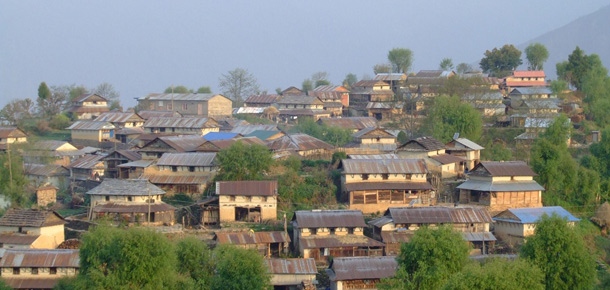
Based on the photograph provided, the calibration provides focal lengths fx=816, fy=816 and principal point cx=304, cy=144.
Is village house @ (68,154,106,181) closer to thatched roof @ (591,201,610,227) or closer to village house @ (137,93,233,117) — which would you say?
village house @ (137,93,233,117)

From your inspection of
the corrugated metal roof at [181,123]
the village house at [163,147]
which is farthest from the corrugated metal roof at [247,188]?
the corrugated metal roof at [181,123]

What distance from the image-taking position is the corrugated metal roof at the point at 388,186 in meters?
35.8

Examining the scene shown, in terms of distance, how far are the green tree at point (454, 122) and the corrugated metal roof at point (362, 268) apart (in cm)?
1549

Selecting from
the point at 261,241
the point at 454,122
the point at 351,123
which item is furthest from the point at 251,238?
the point at 351,123

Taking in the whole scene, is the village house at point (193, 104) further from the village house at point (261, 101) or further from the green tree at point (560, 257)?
the green tree at point (560, 257)

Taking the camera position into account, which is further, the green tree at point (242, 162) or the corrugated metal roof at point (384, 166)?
the corrugated metal roof at point (384, 166)

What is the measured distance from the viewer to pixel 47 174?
139ft

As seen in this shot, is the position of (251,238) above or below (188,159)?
below

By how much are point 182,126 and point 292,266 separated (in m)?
20.9

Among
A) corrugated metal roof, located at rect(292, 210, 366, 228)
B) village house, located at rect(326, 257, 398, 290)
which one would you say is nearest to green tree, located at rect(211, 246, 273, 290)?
village house, located at rect(326, 257, 398, 290)

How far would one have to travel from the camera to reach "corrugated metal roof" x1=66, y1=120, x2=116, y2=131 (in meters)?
50.0

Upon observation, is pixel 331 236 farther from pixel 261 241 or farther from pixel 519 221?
pixel 519 221

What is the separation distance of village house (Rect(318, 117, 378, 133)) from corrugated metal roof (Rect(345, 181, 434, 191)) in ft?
43.2

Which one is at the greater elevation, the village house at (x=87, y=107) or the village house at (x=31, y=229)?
the village house at (x=87, y=107)
